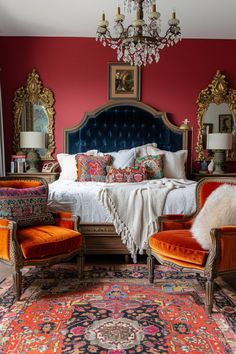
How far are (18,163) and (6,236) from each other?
2.71m

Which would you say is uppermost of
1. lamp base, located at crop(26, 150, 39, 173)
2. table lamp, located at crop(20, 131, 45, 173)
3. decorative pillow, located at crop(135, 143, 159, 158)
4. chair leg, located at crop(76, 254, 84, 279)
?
table lamp, located at crop(20, 131, 45, 173)

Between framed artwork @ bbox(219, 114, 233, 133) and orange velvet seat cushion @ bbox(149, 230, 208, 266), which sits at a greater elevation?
framed artwork @ bbox(219, 114, 233, 133)

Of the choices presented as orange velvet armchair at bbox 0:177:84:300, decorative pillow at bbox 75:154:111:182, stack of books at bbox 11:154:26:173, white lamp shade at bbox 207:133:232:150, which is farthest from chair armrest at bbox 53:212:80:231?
white lamp shade at bbox 207:133:232:150

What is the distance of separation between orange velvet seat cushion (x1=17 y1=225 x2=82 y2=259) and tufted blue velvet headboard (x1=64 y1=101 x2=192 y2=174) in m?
2.53

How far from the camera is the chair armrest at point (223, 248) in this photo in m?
2.38

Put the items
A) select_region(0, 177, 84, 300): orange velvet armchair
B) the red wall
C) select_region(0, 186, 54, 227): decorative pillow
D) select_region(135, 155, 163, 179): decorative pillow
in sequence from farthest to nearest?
the red wall < select_region(135, 155, 163, 179): decorative pillow < select_region(0, 186, 54, 227): decorative pillow < select_region(0, 177, 84, 300): orange velvet armchair

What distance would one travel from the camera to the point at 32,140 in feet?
16.5

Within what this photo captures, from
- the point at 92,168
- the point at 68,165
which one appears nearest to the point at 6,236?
the point at 92,168

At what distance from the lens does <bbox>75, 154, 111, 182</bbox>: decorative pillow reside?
4512mm

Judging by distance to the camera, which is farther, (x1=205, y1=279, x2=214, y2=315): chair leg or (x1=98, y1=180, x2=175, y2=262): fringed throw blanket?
(x1=98, y1=180, x2=175, y2=262): fringed throw blanket

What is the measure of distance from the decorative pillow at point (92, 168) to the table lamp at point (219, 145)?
169 centimetres

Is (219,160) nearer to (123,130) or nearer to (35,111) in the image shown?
(123,130)

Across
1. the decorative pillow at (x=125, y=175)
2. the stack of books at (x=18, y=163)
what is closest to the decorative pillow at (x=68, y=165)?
the stack of books at (x=18, y=163)

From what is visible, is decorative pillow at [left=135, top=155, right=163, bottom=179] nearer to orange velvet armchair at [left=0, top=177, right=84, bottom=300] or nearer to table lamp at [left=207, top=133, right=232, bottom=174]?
table lamp at [left=207, top=133, right=232, bottom=174]
